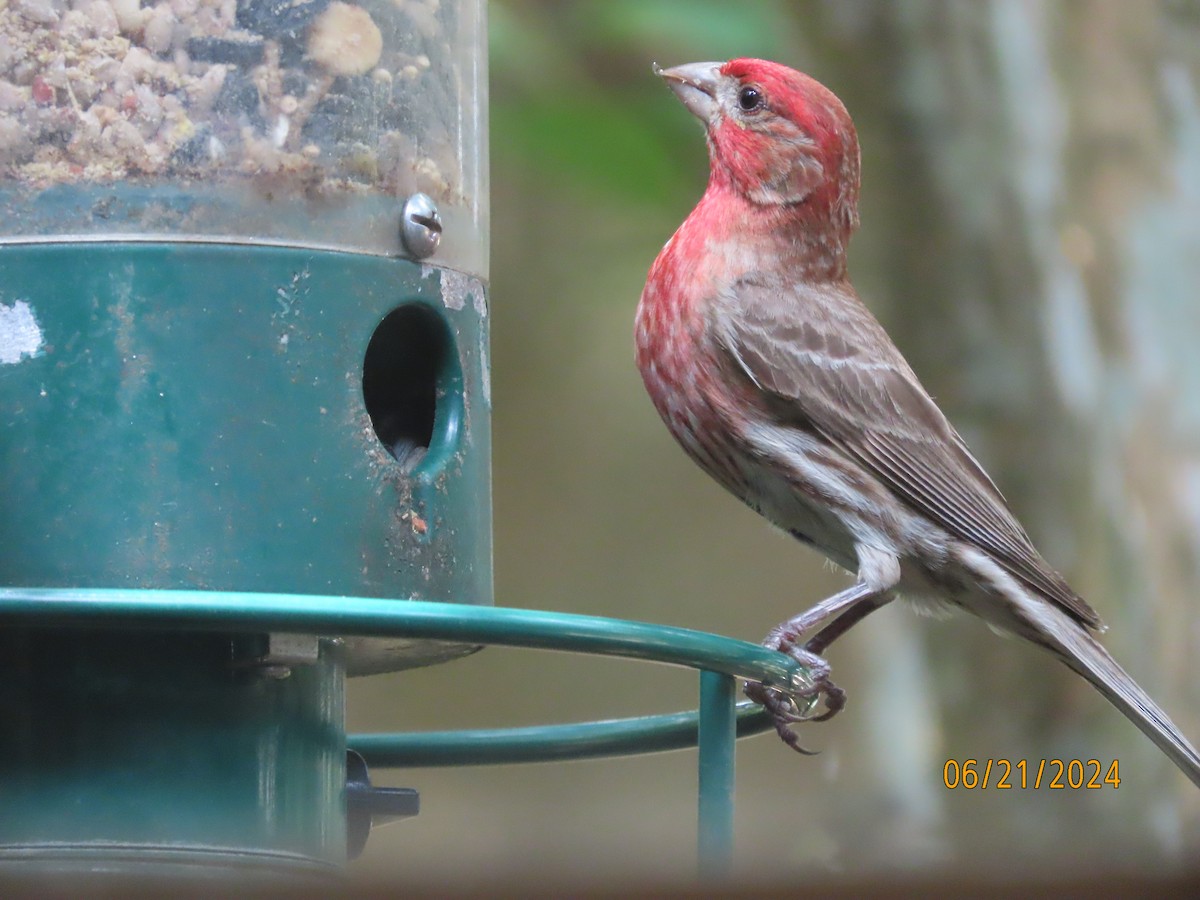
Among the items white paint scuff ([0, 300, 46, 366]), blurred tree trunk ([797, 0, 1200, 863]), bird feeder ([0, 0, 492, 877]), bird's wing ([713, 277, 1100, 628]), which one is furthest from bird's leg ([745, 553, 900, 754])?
white paint scuff ([0, 300, 46, 366])

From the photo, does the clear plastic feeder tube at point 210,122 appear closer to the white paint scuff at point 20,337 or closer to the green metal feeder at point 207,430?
the green metal feeder at point 207,430

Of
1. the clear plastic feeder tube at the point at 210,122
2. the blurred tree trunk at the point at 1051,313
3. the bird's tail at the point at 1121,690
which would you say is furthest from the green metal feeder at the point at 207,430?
the blurred tree trunk at the point at 1051,313

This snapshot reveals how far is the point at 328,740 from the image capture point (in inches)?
153

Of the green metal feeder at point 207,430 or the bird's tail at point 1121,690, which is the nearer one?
the green metal feeder at point 207,430

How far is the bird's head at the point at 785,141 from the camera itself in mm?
5629

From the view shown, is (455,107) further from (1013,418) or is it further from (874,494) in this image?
(1013,418)

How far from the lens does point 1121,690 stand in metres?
5.14

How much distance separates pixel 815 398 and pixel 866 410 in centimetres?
21

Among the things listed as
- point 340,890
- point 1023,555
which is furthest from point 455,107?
point 340,890

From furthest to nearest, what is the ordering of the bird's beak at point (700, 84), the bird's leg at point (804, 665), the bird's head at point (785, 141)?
the bird's beak at point (700, 84)
the bird's head at point (785, 141)
the bird's leg at point (804, 665)

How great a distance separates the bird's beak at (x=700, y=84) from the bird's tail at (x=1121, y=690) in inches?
76.2
